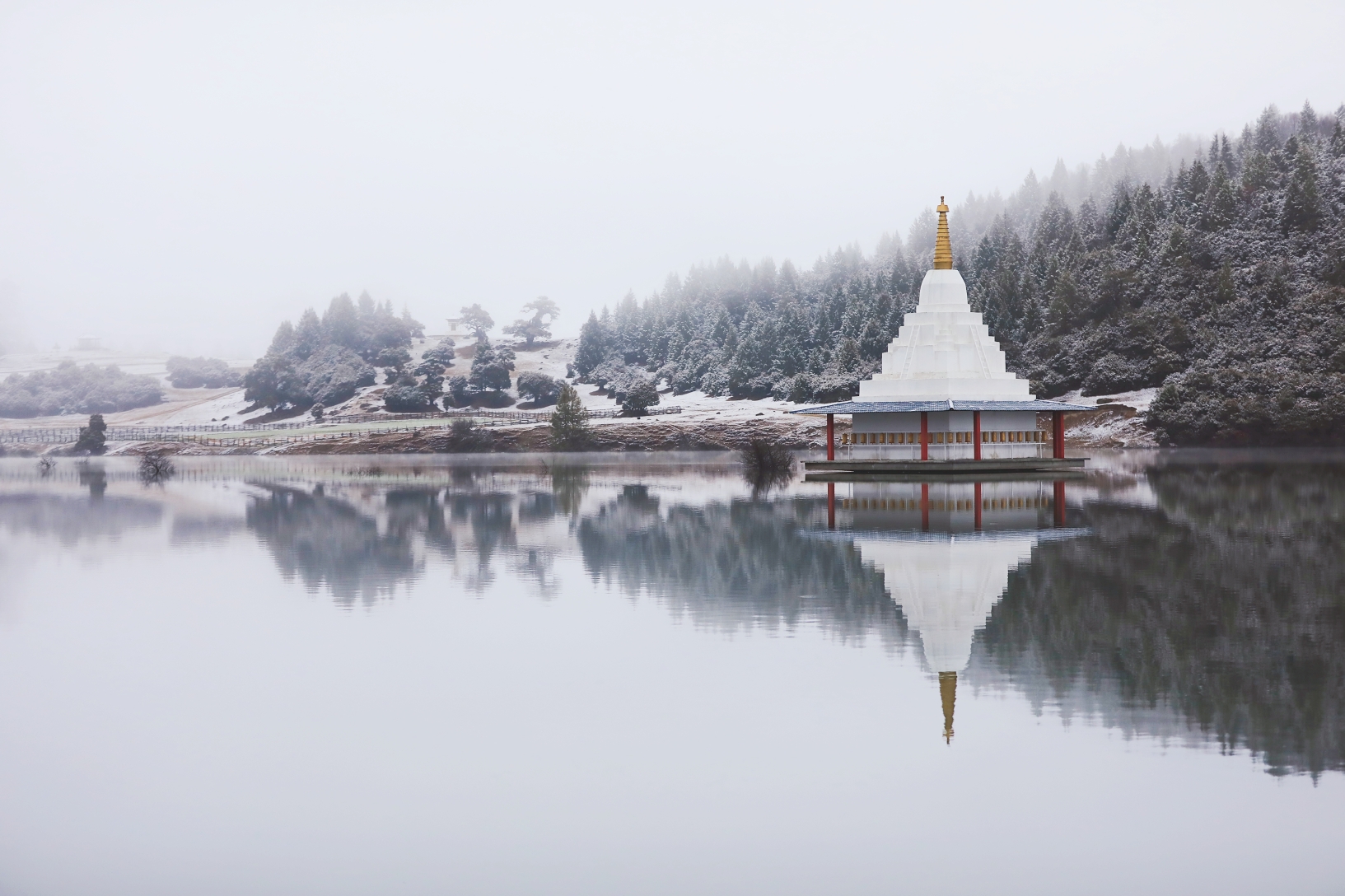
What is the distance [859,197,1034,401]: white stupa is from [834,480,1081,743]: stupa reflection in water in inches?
387

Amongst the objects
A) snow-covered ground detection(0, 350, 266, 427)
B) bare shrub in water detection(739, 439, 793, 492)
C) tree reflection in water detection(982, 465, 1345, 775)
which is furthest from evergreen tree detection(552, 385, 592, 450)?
tree reflection in water detection(982, 465, 1345, 775)

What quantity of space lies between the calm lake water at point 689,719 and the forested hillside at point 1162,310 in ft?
164

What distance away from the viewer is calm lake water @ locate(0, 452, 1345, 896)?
6.80 meters

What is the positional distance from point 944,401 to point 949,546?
2489 cm

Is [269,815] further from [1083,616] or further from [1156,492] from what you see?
[1156,492]

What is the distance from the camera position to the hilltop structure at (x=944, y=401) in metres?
45.1

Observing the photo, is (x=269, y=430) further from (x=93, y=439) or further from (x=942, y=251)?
(x=942, y=251)

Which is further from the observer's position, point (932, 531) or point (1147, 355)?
point (1147, 355)

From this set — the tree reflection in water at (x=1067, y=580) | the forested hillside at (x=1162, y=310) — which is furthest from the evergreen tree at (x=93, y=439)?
the tree reflection in water at (x=1067, y=580)

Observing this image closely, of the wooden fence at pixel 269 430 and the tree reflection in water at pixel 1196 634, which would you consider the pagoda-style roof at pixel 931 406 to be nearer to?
the tree reflection in water at pixel 1196 634

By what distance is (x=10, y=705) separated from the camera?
1059 centimetres

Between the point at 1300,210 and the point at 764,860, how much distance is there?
82.0m

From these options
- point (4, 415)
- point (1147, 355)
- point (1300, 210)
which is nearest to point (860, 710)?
point (1147, 355)

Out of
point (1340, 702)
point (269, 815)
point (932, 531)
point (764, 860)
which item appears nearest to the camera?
point (764, 860)
